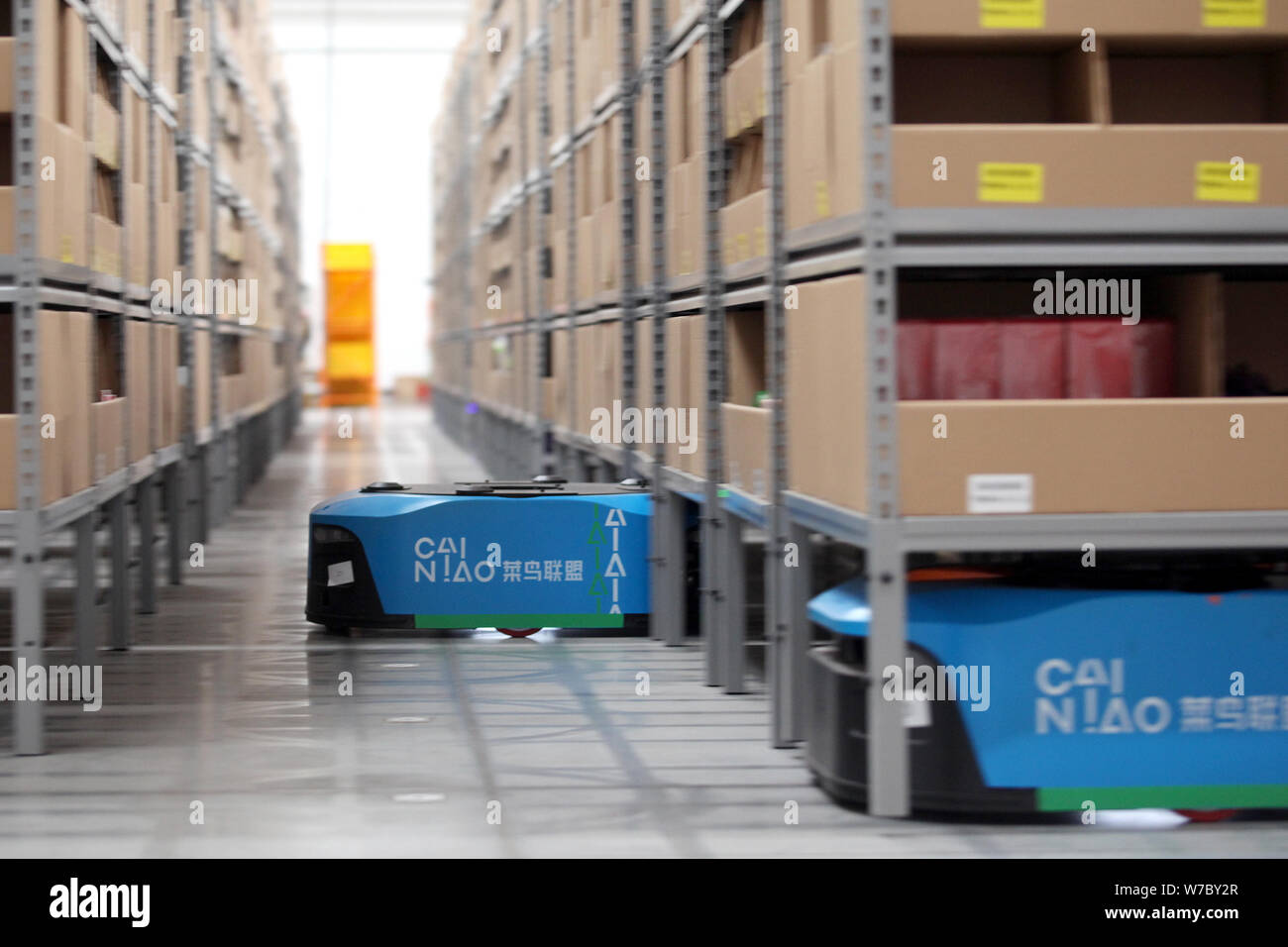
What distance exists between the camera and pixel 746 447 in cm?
708

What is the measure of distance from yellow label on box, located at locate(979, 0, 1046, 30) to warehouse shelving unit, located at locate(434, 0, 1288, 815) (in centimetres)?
28

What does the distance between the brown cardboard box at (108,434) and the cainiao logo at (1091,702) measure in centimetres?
413

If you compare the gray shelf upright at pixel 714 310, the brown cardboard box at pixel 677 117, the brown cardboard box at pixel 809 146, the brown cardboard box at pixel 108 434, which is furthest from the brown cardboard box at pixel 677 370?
the brown cardboard box at pixel 108 434

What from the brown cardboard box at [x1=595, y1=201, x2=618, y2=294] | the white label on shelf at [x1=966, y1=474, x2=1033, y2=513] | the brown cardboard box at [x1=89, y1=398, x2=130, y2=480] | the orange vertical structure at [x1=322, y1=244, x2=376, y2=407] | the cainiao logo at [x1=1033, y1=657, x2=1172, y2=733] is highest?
the orange vertical structure at [x1=322, y1=244, x2=376, y2=407]

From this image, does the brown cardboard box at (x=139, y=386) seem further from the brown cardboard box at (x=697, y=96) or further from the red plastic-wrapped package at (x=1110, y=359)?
the red plastic-wrapped package at (x=1110, y=359)

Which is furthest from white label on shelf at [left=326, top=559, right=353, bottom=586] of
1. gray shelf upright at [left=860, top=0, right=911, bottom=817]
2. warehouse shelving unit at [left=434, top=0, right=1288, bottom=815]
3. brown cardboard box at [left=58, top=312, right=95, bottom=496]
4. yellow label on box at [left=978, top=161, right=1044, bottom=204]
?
yellow label on box at [left=978, top=161, right=1044, bottom=204]

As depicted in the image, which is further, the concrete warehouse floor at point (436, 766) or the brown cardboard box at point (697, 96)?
the brown cardboard box at point (697, 96)

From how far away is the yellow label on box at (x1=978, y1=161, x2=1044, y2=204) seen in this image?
525 centimetres

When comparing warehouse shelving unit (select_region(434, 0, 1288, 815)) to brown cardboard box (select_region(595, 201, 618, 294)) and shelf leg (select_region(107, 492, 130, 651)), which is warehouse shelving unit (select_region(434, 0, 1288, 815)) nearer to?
brown cardboard box (select_region(595, 201, 618, 294))

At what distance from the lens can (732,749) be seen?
6.46 metres

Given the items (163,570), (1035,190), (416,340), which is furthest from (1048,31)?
(416,340)

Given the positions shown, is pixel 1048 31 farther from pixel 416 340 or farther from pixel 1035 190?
pixel 416 340

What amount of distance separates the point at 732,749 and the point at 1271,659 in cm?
196
